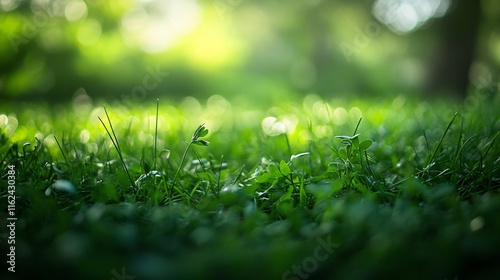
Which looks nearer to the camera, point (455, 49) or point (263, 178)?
point (263, 178)

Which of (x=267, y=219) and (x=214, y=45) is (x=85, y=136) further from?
(x=214, y=45)

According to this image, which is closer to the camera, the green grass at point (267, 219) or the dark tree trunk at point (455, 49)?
the green grass at point (267, 219)

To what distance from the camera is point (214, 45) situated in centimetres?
1184

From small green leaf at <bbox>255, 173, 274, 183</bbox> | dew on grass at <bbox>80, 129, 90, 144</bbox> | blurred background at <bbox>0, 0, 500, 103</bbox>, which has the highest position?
blurred background at <bbox>0, 0, 500, 103</bbox>

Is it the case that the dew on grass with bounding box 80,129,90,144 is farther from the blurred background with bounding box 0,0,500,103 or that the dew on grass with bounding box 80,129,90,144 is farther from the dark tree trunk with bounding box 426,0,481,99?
the dark tree trunk with bounding box 426,0,481,99

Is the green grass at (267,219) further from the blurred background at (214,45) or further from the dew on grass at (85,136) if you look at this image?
the blurred background at (214,45)

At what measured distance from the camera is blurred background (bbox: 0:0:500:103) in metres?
7.19

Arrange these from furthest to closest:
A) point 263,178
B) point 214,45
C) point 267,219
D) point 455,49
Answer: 1. point 214,45
2. point 455,49
3. point 263,178
4. point 267,219

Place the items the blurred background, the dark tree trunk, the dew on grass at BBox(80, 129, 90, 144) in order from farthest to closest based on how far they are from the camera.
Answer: the blurred background
the dark tree trunk
the dew on grass at BBox(80, 129, 90, 144)

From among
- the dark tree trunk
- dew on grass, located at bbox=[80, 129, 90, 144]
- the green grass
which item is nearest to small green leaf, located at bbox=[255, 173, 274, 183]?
the green grass

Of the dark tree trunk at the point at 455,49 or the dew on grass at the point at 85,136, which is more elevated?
the dark tree trunk at the point at 455,49

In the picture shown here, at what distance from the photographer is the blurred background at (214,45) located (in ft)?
23.6

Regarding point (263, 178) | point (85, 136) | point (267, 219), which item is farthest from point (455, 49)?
point (267, 219)

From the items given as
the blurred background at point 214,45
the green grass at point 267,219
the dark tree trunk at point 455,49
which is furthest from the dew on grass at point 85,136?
the dark tree trunk at point 455,49
